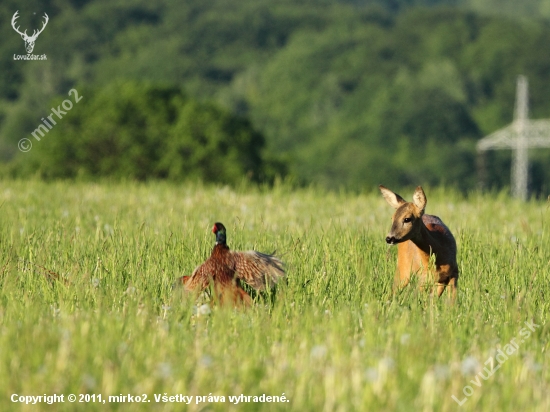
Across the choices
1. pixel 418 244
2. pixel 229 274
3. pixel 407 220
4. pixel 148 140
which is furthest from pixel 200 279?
pixel 148 140

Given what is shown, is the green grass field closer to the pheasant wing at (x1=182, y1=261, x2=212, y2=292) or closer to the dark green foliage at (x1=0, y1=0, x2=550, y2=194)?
the pheasant wing at (x1=182, y1=261, x2=212, y2=292)

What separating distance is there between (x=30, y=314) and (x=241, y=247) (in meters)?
3.33

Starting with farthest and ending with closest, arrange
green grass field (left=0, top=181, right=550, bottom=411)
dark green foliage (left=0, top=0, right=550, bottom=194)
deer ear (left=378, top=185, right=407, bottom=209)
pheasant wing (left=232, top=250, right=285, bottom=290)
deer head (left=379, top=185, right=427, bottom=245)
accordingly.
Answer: dark green foliage (left=0, top=0, right=550, bottom=194), deer ear (left=378, top=185, right=407, bottom=209), deer head (left=379, top=185, right=427, bottom=245), pheasant wing (left=232, top=250, right=285, bottom=290), green grass field (left=0, top=181, right=550, bottom=411)

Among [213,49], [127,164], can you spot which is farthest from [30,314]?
[213,49]

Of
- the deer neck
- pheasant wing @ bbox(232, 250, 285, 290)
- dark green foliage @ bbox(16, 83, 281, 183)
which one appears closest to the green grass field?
pheasant wing @ bbox(232, 250, 285, 290)

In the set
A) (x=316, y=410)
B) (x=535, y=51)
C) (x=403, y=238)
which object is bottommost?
(x=316, y=410)

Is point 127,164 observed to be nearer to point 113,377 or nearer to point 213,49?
point 113,377

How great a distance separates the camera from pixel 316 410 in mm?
3656

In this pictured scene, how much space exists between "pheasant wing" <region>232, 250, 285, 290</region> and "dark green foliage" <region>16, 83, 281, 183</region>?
49551 mm

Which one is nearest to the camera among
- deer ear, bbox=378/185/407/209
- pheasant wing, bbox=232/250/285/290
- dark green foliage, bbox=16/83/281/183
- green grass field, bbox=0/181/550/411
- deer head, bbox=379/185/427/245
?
green grass field, bbox=0/181/550/411

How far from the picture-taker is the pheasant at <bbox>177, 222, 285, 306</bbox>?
222 inches

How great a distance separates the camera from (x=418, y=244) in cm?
682

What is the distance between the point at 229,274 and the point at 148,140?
5730cm

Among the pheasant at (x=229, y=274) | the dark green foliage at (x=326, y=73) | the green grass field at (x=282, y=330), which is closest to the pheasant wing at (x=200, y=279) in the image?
the pheasant at (x=229, y=274)
